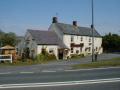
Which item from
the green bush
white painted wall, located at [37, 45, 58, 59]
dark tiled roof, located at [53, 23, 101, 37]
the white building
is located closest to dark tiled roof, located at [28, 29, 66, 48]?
the white building

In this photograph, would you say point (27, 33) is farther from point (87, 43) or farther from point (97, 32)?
point (97, 32)

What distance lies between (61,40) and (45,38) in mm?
6379

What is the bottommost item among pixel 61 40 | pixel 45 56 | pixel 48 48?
pixel 45 56

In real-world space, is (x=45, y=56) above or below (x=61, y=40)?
below

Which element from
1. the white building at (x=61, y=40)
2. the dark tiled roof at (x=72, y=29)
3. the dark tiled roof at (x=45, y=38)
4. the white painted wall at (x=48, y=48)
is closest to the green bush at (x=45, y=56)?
the white painted wall at (x=48, y=48)

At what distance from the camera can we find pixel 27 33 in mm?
50656

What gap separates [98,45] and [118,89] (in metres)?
62.4

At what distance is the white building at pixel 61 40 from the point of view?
49.1 m

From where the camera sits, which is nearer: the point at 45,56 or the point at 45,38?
the point at 45,56

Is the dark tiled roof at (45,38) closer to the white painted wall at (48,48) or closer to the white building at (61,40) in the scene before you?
the white building at (61,40)

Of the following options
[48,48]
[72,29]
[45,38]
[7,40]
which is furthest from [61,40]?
[7,40]

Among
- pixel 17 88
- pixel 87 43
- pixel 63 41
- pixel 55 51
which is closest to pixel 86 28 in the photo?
pixel 87 43

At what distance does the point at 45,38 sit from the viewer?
50656mm

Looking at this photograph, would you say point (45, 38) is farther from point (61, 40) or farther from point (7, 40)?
point (7, 40)
